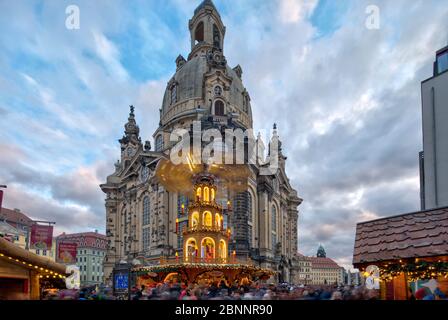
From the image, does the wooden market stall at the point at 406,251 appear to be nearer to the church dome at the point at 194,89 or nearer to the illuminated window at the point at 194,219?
the illuminated window at the point at 194,219

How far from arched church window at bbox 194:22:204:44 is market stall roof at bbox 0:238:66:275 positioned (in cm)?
6916

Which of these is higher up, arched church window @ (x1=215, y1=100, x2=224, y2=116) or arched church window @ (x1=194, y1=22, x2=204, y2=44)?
arched church window @ (x1=194, y1=22, x2=204, y2=44)

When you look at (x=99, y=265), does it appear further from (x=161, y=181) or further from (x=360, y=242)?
(x=360, y=242)

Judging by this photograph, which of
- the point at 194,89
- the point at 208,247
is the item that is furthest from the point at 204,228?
the point at 194,89

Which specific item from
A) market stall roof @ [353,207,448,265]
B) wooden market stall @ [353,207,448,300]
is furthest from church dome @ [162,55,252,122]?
wooden market stall @ [353,207,448,300]

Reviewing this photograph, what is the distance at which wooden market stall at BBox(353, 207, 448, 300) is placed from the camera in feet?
38.3

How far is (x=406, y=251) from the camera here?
12.2 metres

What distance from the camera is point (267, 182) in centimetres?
6244

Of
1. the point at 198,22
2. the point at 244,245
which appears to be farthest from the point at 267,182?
the point at 198,22

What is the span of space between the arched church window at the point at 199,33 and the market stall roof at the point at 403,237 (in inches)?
2823

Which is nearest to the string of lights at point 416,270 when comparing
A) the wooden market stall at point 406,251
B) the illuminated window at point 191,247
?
the wooden market stall at point 406,251

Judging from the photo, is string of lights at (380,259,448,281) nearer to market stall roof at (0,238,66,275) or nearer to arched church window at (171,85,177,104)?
market stall roof at (0,238,66,275)

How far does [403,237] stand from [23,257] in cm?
1221

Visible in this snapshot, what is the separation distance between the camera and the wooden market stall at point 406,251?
38.3 ft
